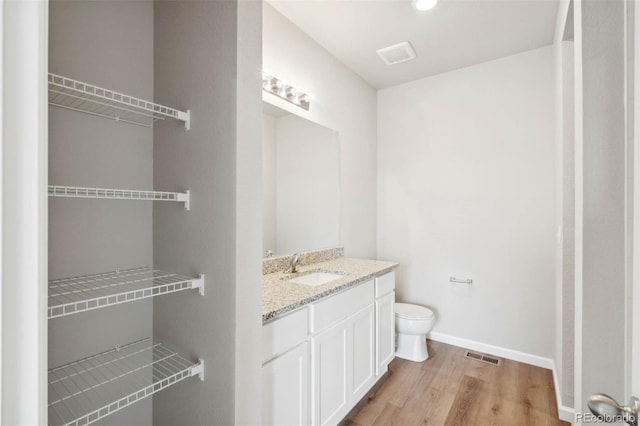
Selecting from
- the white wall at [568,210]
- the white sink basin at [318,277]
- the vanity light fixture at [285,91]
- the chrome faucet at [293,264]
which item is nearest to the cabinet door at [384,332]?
the white sink basin at [318,277]

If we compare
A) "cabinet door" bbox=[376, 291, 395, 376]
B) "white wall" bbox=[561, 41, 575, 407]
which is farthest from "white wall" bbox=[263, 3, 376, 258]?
"white wall" bbox=[561, 41, 575, 407]

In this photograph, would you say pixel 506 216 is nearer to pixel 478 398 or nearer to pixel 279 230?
pixel 478 398

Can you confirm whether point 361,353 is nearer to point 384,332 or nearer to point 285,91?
point 384,332

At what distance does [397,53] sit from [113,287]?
2.65 meters

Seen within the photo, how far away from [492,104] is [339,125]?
1.39 metres

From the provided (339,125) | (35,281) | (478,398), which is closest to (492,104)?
(339,125)

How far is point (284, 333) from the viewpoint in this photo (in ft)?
4.71

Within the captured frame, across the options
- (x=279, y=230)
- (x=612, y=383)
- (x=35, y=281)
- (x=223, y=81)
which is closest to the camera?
(x=35, y=281)

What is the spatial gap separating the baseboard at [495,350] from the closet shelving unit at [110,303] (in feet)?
8.46

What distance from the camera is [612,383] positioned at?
0.89m

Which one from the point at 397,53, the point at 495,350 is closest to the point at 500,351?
the point at 495,350

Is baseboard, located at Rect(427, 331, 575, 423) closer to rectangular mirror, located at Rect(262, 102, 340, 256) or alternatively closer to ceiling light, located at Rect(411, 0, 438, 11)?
rectangular mirror, located at Rect(262, 102, 340, 256)

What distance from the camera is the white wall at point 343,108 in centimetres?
224

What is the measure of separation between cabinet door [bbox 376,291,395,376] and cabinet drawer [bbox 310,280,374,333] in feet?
0.66
